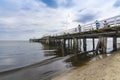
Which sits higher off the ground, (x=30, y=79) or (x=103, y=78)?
(x=103, y=78)

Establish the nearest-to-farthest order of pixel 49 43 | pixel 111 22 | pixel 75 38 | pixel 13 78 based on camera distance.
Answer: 1. pixel 13 78
2. pixel 111 22
3. pixel 75 38
4. pixel 49 43

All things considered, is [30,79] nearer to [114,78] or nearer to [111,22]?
[114,78]

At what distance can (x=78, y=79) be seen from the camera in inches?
329

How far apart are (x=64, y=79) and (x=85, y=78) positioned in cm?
169

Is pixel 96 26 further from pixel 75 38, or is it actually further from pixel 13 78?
pixel 13 78

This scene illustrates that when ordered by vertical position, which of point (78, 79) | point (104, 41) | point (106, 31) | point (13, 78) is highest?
point (106, 31)

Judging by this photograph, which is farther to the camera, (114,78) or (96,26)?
(96,26)

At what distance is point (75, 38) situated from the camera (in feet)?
Result: 91.1

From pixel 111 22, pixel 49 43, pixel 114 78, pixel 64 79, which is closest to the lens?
pixel 114 78

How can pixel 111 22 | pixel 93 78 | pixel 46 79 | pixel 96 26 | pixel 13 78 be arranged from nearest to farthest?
pixel 93 78 < pixel 46 79 < pixel 13 78 < pixel 111 22 < pixel 96 26

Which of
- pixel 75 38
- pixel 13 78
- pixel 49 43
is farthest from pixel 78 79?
pixel 49 43

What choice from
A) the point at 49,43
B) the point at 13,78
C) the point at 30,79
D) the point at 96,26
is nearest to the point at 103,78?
the point at 30,79

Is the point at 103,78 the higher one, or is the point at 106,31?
the point at 106,31

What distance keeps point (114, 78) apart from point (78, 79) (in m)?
2.09
